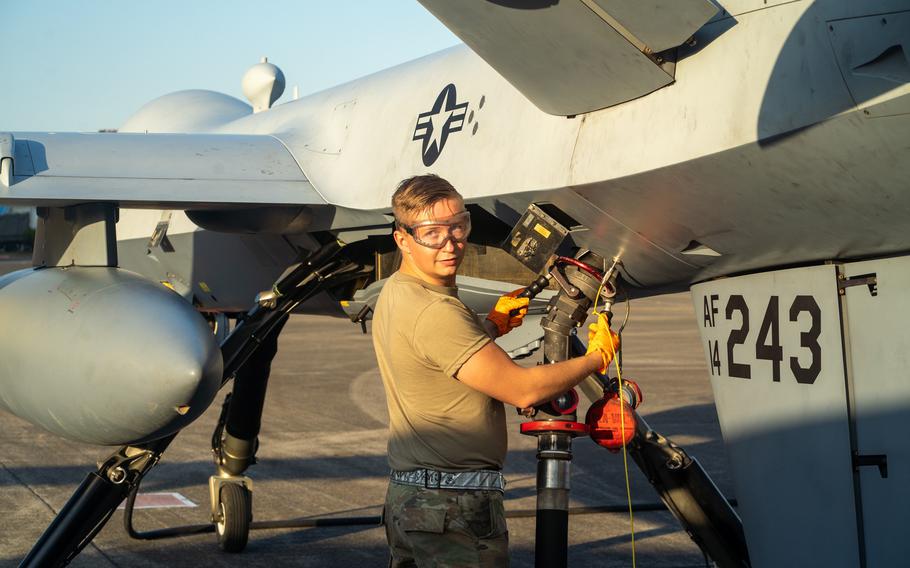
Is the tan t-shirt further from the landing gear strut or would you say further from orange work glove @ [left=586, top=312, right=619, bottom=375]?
the landing gear strut

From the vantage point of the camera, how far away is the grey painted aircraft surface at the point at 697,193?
329 cm

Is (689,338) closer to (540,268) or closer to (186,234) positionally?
(186,234)

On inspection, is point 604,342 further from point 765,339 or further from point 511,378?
point 765,339

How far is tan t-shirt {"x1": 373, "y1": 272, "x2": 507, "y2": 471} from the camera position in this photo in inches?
133

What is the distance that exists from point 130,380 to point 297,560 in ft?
9.56

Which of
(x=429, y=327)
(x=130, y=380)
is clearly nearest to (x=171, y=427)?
(x=130, y=380)

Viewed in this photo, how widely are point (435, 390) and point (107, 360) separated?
1.99 metres

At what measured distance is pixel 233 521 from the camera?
7.60 metres

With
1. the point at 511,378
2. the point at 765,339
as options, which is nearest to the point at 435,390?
the point at 511,378

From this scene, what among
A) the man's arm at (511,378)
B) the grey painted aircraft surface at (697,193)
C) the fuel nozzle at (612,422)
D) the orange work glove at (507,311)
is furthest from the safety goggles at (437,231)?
the fuel nozzle at (612,422)

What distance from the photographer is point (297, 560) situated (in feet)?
24.1

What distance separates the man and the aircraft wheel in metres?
4.29

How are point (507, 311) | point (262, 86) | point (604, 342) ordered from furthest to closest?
point (262, 86)
point (507, 311)
point (604, 342)

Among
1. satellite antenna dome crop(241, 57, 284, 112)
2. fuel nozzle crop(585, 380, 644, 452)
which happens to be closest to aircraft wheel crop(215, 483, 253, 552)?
satellite antenna dome crop(241, 57, 284, 112)
